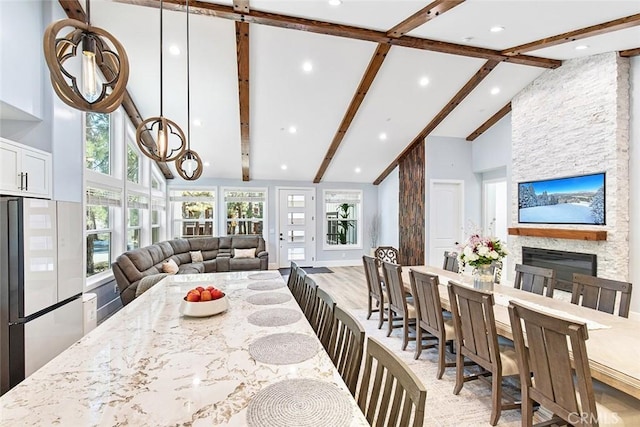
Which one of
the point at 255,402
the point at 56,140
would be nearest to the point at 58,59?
the point at 255,402

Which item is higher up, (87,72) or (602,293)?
(87,72)

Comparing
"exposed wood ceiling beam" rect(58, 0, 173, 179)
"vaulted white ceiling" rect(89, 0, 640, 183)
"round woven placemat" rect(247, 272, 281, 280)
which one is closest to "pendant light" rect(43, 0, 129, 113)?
"exposed wood ceiling beam" rect(58, 0, 173, 179)

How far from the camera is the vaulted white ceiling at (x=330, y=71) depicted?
3.50 meters

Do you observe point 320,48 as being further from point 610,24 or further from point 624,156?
point 624,156

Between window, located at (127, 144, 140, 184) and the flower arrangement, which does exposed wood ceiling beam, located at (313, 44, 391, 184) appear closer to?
the flower arrangement

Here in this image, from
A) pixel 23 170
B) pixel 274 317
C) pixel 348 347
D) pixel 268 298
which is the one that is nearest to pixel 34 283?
pixel 23 170

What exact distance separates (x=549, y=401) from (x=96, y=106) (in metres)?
2.81

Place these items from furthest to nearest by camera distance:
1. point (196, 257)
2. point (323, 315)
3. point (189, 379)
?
point (196, 257) < point (323, 315) < point (189, 379)

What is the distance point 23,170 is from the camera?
2.82 m

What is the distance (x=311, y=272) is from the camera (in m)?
8.07

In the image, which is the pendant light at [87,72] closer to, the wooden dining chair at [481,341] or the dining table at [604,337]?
the wooden dining chair at [481,341]

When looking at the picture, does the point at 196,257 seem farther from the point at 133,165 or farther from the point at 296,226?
the point at 296,226

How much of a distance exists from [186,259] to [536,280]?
657cm

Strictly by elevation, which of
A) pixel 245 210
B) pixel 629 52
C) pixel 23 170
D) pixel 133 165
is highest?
pixel 629 52
